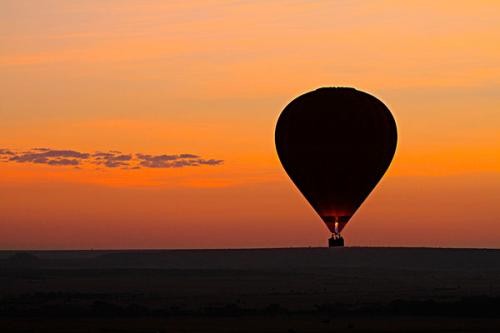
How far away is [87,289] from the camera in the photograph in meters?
136

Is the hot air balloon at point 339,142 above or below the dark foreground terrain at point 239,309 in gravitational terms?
above

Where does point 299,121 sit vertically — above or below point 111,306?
above

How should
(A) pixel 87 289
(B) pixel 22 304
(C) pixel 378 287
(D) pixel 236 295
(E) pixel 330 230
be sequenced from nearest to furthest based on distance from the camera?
(E) pixel 330 230 < (B) pixel 22 304 < (D) pixel 236 295 < (A) pixel 87 289 < (C) pixel 378 287

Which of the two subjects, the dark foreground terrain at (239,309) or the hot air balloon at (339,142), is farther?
the dark foreground terrain at (239,309)

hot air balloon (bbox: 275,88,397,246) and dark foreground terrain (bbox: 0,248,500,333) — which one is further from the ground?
hot air balloon (bbox: 275,88,397,246)

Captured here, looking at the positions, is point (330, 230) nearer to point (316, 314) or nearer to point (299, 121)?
point (299, 121)

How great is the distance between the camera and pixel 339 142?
2453 inches

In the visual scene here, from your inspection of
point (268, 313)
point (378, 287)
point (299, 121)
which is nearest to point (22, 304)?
point (268, 313)

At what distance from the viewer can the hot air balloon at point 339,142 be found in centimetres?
6194

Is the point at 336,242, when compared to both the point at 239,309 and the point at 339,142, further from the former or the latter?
the point at 239,309

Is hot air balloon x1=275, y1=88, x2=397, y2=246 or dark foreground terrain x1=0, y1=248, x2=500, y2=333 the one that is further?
dark foreground terrain x1=0, y1=248, x2=500, y2=333

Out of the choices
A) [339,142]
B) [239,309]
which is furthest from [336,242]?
[239,309]

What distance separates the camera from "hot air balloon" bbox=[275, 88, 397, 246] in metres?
61.9

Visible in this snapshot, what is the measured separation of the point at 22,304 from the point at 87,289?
118ft
